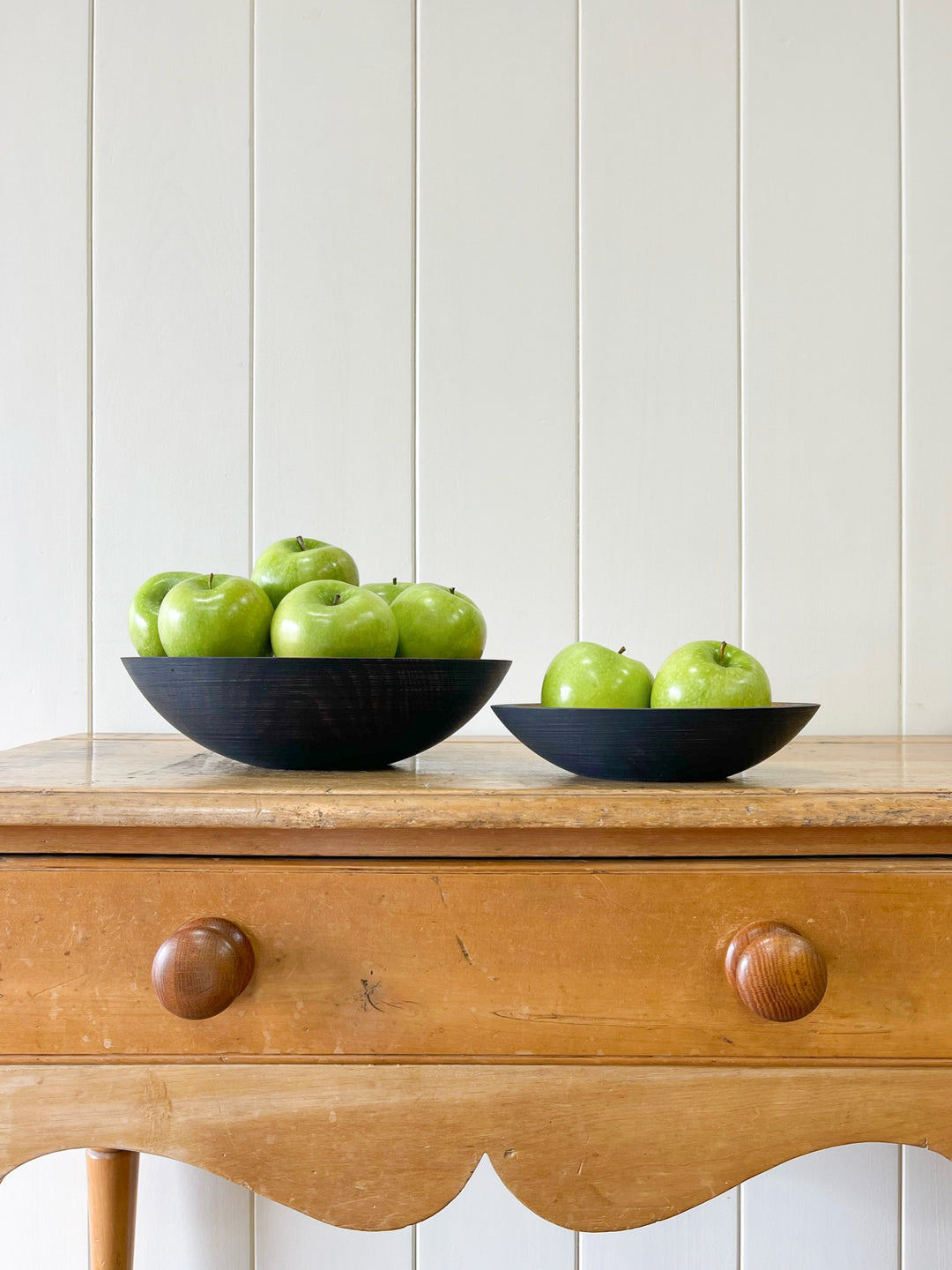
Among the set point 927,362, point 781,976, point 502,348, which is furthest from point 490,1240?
point 927,362

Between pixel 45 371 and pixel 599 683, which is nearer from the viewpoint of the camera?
pixel 599 683

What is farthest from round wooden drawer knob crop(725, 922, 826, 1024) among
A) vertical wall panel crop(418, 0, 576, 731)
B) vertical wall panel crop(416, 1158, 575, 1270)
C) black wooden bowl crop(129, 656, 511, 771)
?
vertical wall panel crop(416, 1158, 575, 1270)

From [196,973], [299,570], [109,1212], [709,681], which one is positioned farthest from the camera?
[109,1212]

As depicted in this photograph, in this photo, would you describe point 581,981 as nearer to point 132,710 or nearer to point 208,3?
point 132,710

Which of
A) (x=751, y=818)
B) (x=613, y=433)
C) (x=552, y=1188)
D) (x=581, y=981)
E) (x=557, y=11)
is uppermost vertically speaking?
(x=557, y=11)

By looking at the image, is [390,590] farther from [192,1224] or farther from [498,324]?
[192,1224]

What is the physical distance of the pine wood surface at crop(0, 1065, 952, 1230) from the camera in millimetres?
571

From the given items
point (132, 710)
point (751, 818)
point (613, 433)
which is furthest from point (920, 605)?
point (132, 710)

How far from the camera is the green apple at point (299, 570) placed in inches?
29.3

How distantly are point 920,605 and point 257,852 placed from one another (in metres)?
0.84

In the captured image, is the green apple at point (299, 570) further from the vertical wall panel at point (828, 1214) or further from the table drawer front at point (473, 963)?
the vertical wall panel at point (828, 1214)

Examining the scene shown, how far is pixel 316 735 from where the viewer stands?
→ 662mm

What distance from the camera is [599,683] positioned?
66cm

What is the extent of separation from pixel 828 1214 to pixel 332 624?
0.93 metres
